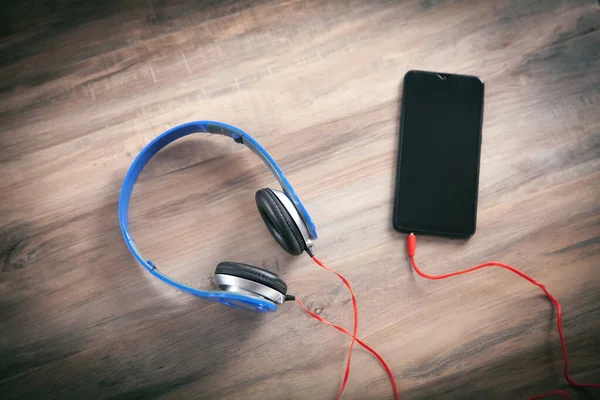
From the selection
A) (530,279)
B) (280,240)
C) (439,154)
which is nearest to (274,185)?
(280,240)

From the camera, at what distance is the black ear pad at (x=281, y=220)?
2.85 ft

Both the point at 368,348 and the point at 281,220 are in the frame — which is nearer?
the point at 281,220

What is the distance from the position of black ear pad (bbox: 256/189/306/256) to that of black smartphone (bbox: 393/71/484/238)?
25 cm

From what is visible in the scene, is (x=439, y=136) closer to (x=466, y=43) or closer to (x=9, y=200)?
(x=466, y=43)

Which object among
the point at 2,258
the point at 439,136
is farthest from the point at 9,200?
the point at 439,136

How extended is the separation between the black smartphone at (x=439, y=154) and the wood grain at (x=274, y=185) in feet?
0.10

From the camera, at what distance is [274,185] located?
1.03 metres

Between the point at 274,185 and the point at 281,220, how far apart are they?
0.18 metres

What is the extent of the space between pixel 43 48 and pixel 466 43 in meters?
0.97

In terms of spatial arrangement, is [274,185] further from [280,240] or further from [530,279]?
[530,279]

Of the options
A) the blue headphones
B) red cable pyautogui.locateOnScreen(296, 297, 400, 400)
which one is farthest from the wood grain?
the blue headphones

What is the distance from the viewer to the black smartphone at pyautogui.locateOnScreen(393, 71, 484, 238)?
1029 mm

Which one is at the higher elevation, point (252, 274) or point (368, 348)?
point (252, 274)

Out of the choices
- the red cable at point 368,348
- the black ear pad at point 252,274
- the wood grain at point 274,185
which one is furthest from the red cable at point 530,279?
the black ear pad at point 252,274
